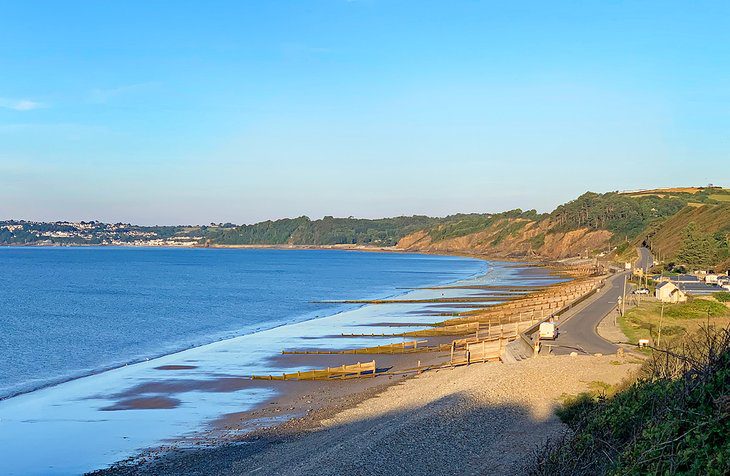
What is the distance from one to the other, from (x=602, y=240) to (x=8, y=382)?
168686 mm

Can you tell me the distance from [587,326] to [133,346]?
31211 mm

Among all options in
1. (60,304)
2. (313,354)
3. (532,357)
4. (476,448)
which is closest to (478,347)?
(532,357)

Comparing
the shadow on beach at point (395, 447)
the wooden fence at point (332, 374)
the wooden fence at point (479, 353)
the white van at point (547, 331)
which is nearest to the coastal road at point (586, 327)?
the white van at point (547, 331)

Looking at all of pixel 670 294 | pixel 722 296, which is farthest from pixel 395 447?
pixel 722 296

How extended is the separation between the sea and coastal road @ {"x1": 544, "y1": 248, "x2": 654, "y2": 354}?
45.5ft

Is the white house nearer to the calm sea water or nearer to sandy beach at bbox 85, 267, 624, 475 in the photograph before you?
sandy beach at bbox 85, 267, 624, 475

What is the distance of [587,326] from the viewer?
4656 cm

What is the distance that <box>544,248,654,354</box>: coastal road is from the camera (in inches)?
1484

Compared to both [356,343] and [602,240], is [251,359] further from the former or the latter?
[602,240]

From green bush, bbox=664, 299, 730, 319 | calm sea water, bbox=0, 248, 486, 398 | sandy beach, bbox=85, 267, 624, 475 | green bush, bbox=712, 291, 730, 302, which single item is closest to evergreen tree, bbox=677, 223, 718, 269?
green bush, bbox=712, 291, 730, 302

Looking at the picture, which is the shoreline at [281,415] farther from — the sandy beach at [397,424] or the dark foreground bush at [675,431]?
the dark foreground bush at [675,431]

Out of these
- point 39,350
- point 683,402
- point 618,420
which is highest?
point 683,402

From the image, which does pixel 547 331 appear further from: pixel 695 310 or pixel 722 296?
pixel 722 296

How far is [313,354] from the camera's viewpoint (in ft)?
152
